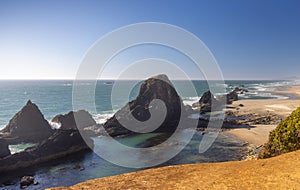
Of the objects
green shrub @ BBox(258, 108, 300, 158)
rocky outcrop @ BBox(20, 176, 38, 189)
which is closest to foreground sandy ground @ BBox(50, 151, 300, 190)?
green shrub @ BBox(258, 108, 300, 158)

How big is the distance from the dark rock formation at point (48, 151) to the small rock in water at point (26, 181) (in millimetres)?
4986

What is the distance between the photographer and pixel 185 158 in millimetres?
32781

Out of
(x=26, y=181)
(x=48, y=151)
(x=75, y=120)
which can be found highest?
(x=75, y=120)

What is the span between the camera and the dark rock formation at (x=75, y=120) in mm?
50381

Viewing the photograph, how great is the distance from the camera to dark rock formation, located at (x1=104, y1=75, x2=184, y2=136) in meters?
52.4

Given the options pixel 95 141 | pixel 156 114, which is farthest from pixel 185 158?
pixel 156 114

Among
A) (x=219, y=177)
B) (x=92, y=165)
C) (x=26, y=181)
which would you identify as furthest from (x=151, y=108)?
(x=219, y=177)

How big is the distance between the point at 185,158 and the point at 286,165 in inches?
822

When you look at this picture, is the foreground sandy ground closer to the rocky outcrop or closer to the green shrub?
the green shrub

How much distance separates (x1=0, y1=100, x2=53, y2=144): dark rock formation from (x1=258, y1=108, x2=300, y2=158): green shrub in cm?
3815

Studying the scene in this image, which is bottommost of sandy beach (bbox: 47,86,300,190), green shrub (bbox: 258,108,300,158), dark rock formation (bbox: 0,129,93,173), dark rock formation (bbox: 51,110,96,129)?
dark rock formation (bbox: 0,129,93,173)

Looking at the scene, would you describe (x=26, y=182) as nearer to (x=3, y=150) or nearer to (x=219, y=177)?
(x=3, y=150)

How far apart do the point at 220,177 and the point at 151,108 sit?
4566cm

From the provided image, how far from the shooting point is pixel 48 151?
33469 millimetres
